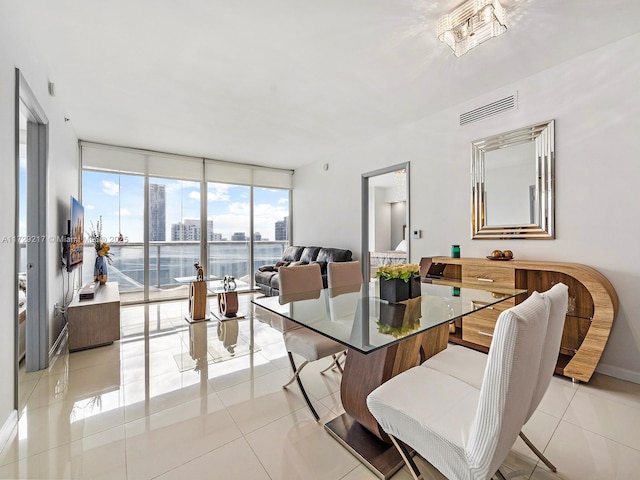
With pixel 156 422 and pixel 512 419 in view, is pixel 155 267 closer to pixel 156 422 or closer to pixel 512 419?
pixel 156 422

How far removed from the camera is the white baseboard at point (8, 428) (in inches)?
65.1

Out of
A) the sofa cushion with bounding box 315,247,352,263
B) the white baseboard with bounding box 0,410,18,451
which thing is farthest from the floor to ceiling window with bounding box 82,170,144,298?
the white baseboard with bounding box 0,410,18,451

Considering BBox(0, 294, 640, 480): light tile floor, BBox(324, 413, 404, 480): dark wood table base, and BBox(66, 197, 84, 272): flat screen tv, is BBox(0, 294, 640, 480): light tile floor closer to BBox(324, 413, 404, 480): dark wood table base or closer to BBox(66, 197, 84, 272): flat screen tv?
BBox(324, 413, 404, 480): dark wood table base

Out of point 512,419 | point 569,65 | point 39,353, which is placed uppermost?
point 569,65

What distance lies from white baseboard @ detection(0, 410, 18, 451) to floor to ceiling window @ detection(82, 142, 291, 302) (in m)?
2.71

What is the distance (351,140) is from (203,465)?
4.45m

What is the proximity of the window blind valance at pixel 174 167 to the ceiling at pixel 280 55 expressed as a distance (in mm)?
908

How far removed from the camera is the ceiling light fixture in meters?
1.98

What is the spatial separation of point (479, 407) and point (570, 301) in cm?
238

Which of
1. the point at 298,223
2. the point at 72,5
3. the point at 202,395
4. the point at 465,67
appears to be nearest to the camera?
the point at 72,5

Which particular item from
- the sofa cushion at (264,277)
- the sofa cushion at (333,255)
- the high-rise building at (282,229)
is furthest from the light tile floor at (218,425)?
the high-rise building at (282,229)

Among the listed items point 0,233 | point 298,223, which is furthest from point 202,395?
point 298,223

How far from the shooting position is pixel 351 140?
4.84 metres

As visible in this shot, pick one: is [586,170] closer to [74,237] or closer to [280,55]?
[280,55]
